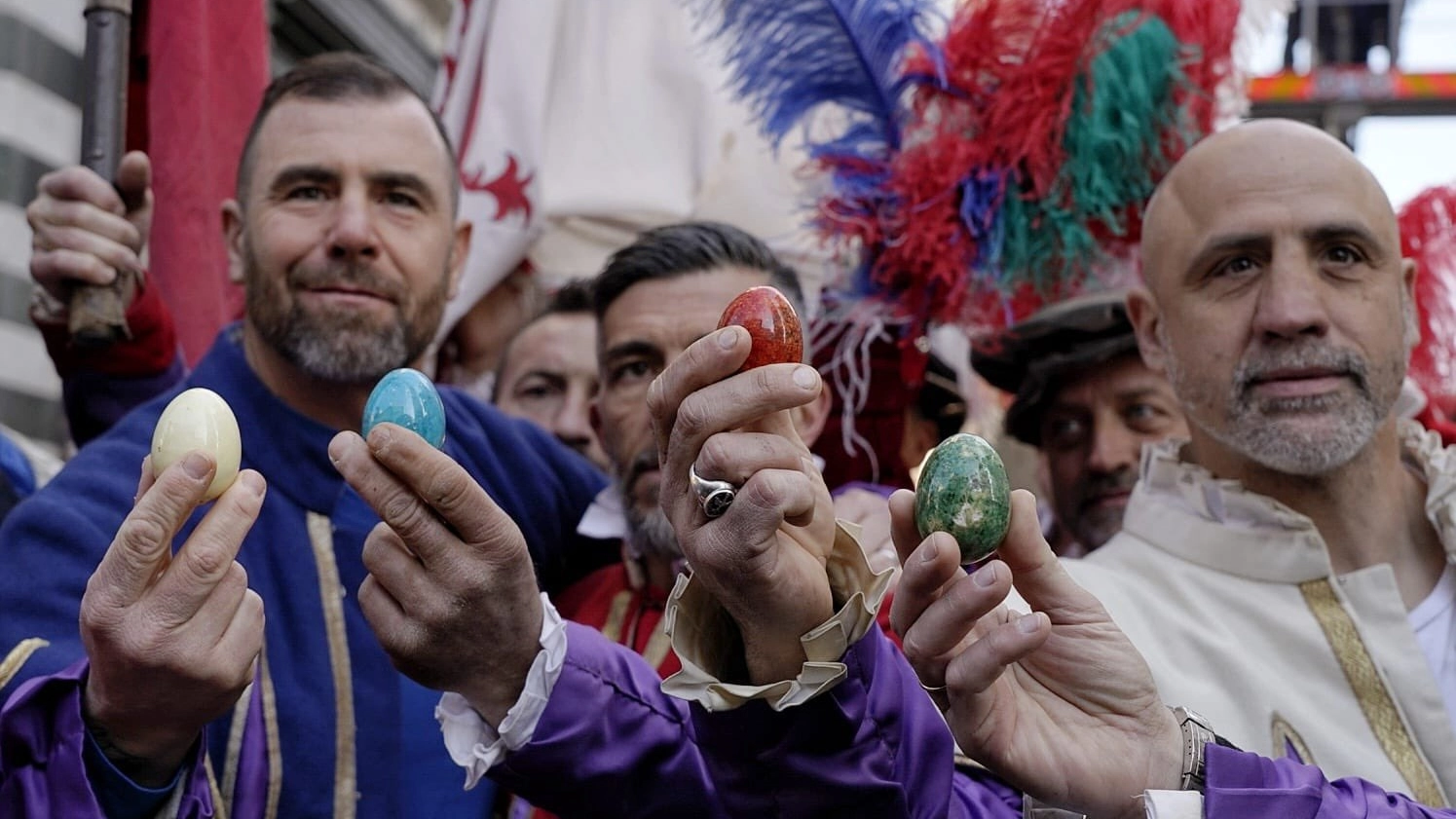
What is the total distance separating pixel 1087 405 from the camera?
3.69m

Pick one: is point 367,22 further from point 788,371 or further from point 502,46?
point 788,371

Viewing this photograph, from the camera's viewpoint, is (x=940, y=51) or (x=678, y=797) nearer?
(x=678, y=797)

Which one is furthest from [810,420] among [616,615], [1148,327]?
[1148,327]

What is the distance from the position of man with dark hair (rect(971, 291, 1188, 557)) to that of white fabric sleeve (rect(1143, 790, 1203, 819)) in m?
1.75

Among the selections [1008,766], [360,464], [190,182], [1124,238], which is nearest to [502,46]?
[190,182]

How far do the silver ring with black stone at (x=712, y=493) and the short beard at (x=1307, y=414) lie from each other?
1203 millimetres

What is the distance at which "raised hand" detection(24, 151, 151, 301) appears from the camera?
262 cm

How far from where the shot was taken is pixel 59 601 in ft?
7.07

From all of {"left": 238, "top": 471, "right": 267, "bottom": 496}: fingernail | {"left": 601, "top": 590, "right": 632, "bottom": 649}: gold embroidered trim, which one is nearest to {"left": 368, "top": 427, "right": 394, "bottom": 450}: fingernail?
{"left": 238, "top": 471, "right": 267, "bottom": 496}: fingernail

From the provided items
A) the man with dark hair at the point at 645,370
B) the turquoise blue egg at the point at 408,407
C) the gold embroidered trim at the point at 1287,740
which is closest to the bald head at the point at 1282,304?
the gold embroidered trim at the point at 1287,740

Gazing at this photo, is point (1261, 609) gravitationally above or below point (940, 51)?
below

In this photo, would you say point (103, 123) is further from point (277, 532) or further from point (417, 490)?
point (417, 490)

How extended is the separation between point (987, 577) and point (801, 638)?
0.95 ft

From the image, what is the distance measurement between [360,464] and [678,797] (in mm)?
658
